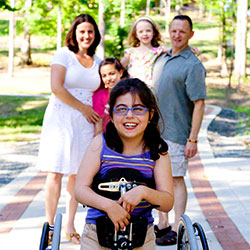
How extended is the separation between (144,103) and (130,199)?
59 cm

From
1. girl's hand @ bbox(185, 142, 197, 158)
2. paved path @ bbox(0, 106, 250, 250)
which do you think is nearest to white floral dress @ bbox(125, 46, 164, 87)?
girl's hand @ bbox(185, 142, 197, 158)

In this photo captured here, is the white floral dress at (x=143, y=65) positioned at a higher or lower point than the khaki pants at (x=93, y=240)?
higher

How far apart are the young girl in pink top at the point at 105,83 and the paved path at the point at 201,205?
111 centimetres

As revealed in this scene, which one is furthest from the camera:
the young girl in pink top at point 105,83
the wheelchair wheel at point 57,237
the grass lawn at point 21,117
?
the grass lawn at point 21,117

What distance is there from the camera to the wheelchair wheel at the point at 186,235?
291 centimetres

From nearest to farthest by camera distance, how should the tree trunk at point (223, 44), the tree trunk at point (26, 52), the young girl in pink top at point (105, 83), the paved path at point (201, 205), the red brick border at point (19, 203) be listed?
the young girl in pink top at point (105, 83), the paved path at point (201, 205), the red brick border at point (19, 203), the tree trunk at point (223, 44), the tree trunk at point (26, 52)

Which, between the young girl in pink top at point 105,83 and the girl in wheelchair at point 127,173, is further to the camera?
the young girl in pink top at point 105,83

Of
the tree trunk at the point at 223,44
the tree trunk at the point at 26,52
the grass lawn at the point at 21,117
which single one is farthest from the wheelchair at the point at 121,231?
the tree trunk at the point at 26,52

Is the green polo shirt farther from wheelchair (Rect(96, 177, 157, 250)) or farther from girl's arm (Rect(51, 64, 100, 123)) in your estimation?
wheelchair (Rect(96, 177, 157, 250))

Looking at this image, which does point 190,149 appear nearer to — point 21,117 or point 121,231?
point 121,231

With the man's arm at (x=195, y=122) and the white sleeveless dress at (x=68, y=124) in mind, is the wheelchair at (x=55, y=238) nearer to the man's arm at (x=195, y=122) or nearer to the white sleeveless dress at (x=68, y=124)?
the white sleeveless dress at (x=68, y=124)

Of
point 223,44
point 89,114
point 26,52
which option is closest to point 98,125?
point 89,114

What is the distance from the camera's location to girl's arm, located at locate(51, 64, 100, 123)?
15.5 feet

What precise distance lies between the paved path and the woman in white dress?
64 centimetres
